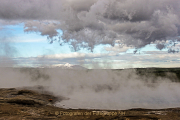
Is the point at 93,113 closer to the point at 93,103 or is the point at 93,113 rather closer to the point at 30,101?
the point at 93,103

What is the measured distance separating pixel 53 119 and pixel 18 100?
277 inches

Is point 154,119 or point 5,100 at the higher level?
point 5,100

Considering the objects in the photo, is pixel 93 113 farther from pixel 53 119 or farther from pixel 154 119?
pixel 154 119

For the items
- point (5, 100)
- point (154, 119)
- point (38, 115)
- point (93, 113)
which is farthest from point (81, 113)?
point (5, 100)

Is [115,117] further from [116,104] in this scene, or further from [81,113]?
[116,104]

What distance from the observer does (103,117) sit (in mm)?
12320

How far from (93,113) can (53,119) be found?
3.12 metres

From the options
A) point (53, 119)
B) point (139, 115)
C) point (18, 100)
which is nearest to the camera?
point (53, 119)

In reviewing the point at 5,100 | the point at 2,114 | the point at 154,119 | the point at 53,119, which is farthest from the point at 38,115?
the point at 154,119

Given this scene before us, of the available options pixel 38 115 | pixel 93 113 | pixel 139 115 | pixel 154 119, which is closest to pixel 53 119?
pixel 38 115

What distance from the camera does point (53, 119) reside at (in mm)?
11969

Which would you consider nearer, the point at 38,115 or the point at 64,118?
the point at 64,118

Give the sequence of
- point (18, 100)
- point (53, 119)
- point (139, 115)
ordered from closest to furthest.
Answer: point (53, 119) → point (139, 115) → point (18, 100)

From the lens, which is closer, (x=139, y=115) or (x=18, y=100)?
(x=139, y=115)
